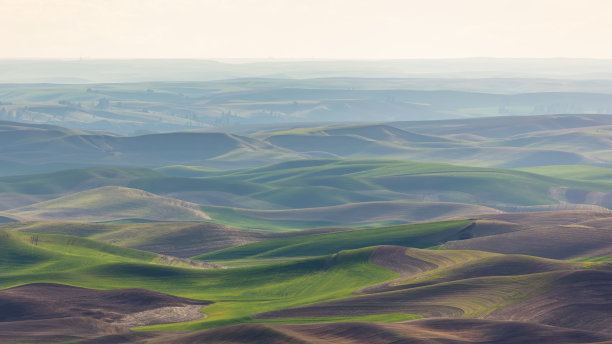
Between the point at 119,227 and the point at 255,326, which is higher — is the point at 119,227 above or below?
below

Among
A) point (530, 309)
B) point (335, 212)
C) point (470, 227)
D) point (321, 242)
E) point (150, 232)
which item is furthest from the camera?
point (335, 212)

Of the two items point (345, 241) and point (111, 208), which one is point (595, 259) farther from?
point (111, 208)

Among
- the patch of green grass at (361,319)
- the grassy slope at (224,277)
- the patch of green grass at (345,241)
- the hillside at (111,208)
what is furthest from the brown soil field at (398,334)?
the hillside at (111,208)

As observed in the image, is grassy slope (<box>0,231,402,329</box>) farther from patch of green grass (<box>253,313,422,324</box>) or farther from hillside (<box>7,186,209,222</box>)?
hillside (<box>7,186,209,222</box>)

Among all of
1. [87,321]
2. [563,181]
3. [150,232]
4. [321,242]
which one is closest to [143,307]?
[87,321]

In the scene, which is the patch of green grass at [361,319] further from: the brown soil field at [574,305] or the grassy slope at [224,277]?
the grassy slope at [224,277]

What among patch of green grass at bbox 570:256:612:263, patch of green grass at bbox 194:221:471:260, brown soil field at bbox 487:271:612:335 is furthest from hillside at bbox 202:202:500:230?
brown soil field at bbox 487:271:612:335

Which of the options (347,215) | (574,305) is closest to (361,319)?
(574,305)

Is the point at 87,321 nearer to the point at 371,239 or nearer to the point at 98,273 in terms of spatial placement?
the point at 98,273
